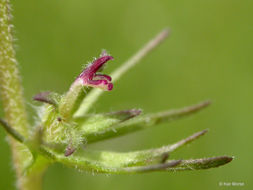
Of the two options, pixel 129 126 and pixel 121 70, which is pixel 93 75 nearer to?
pixel 129 126

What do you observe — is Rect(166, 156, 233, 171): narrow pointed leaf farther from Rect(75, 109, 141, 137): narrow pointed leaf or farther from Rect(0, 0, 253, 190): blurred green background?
Rect(0, 0, 253, 190): blurred green background

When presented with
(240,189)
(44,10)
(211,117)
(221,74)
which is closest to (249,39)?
(221,74)

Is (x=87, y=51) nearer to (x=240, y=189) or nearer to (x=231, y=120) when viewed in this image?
(x=231, y=120)

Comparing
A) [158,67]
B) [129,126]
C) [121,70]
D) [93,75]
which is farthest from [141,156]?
[158,67]

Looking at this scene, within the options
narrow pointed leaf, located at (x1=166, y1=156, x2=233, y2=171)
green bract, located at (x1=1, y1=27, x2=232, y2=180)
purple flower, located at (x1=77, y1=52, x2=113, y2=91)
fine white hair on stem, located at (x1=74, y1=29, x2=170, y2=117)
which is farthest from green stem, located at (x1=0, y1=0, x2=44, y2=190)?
narrow pointed leaf, located at (x1=166, y1=156, x2=233, y2=171)

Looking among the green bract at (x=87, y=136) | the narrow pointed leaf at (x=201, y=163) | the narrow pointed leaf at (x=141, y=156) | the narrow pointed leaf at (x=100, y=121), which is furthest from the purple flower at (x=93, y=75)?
the narrow pointed leaf at (x=201, y=163)
